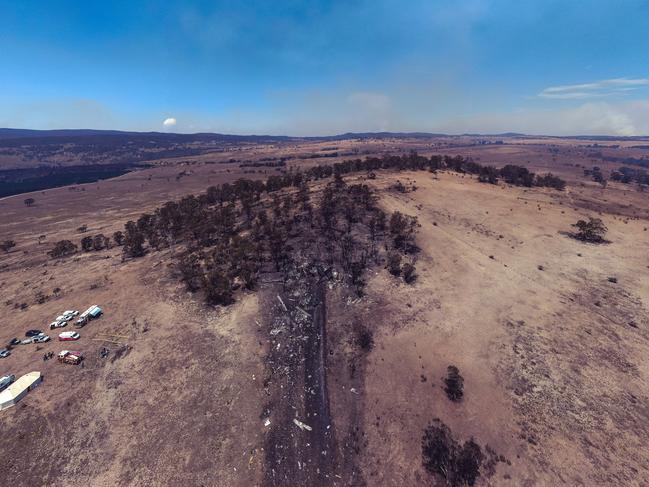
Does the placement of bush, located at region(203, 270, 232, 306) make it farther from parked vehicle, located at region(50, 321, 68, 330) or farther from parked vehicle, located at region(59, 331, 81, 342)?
parked vehicle, located at region(50, 321, 68, 330)

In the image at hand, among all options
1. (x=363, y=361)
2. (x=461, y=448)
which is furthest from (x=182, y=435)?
(x=461, y=448)

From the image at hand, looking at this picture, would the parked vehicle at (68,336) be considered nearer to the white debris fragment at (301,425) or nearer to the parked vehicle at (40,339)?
the parked vehicle at (40,339)

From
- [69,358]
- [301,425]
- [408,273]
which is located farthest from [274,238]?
[301,425]

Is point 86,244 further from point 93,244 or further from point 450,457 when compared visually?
point 450,457

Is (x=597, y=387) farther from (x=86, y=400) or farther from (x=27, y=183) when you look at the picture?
(x=27, y=183)

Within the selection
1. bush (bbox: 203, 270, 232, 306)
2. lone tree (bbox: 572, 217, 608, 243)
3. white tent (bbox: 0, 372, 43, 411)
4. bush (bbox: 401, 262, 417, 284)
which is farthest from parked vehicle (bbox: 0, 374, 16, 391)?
lone tree (bbox: 572, 217, 608, 243)

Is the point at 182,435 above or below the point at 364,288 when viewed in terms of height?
below
